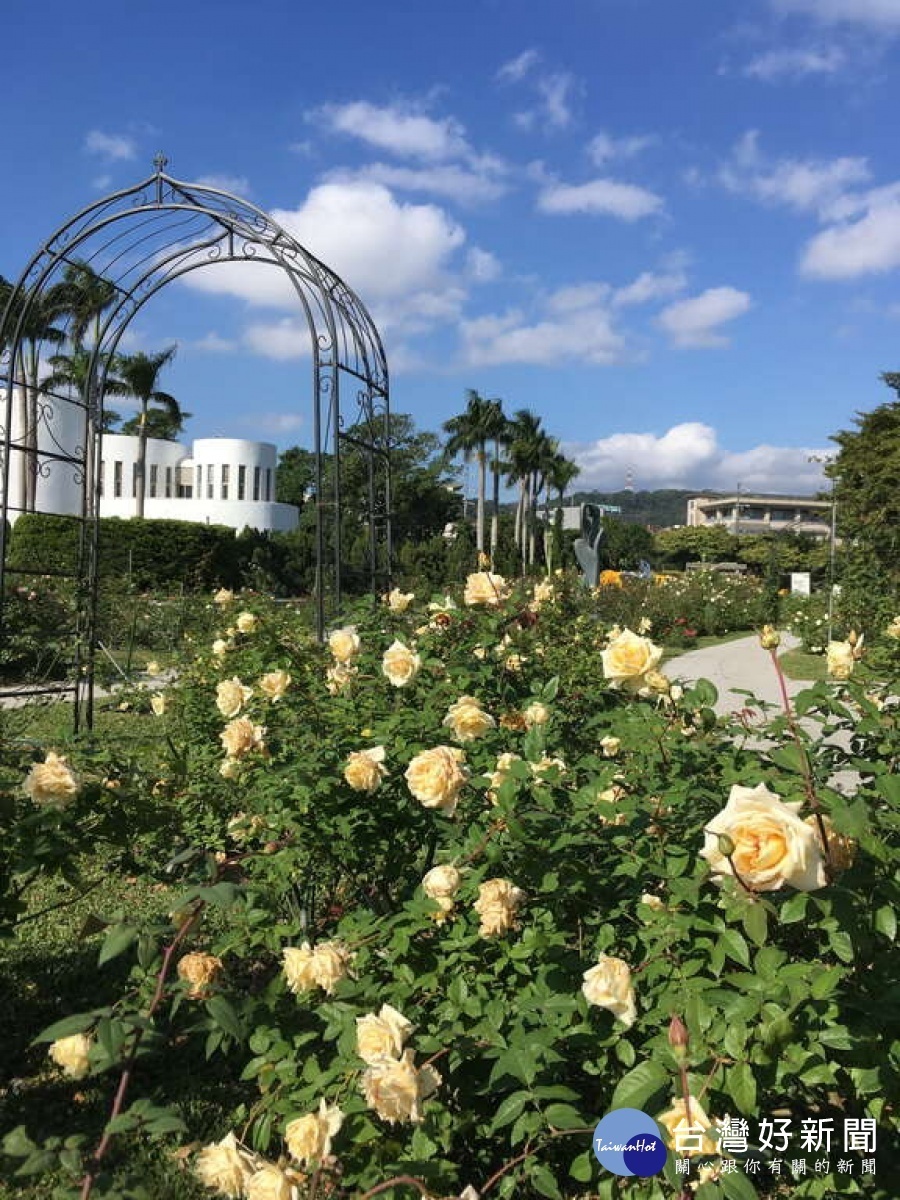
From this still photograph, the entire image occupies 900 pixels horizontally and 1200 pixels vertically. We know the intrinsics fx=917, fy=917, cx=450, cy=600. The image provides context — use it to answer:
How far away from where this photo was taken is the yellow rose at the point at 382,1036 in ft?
3.67

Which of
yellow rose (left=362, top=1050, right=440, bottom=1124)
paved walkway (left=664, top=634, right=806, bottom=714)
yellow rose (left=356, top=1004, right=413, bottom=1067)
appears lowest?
paved walkway (left=664, top=634, right=806, bottom=714)

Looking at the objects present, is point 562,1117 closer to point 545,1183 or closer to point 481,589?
point 545,1183

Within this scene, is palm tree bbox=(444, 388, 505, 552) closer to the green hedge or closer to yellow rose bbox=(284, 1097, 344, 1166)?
the green hedge

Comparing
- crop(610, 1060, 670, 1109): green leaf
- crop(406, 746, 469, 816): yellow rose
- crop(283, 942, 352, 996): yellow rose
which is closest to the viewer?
crop(610, 1060, 670, 1109): green leaf

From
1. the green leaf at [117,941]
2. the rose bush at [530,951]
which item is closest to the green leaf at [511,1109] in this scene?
the rose bush at [530,951]

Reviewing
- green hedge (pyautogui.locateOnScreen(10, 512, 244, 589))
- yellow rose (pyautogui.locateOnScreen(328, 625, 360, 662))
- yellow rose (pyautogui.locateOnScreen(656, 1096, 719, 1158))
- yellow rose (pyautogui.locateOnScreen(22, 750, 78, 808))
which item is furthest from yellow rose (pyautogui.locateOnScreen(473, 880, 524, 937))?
green hedge (pyautogui.locateOnScreen(10, 512, 244, 589))

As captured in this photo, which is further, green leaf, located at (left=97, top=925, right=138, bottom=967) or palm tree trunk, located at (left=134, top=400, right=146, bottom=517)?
palm tree trunk, located at (left=134, top=400, right=146, bottom=517)

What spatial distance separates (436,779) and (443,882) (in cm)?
16

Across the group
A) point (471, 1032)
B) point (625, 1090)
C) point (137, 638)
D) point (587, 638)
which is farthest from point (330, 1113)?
point (137, 638)

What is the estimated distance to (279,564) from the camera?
1157 inches

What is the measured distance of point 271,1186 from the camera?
1048mm

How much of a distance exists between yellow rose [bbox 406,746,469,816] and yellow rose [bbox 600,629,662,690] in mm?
308

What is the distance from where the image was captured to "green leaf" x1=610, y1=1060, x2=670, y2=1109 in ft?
3.76

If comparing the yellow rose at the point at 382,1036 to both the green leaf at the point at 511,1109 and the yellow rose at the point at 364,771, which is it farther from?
the yellow rose at the point at 364,771
